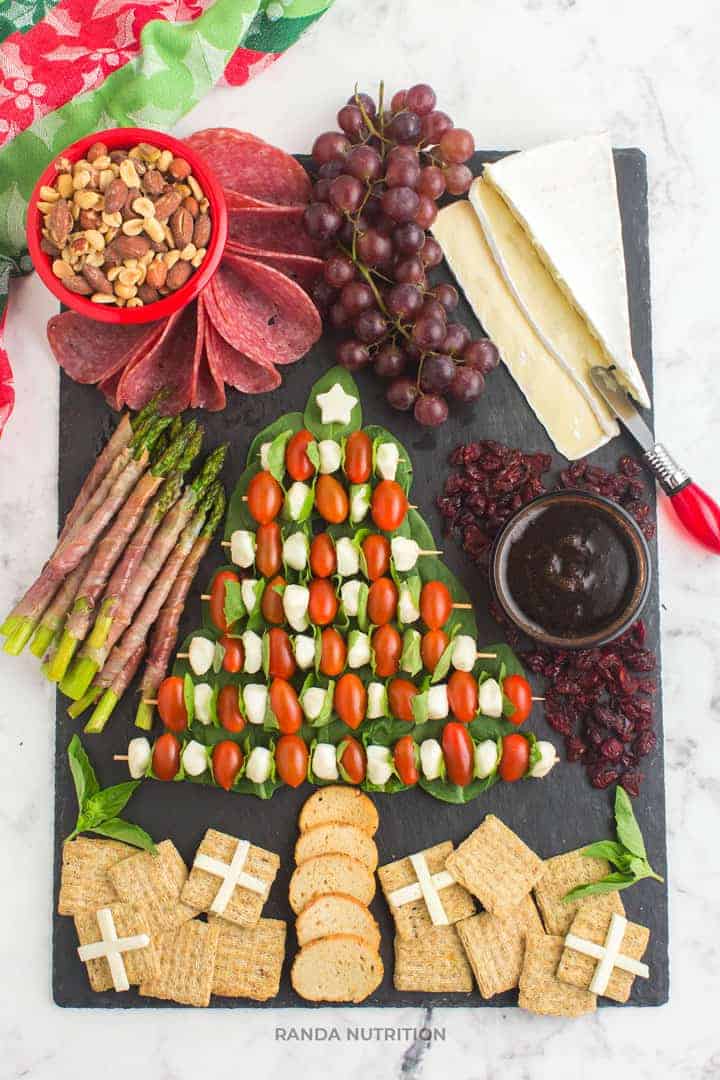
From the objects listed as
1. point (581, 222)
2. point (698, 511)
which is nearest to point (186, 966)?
point (698, 511)

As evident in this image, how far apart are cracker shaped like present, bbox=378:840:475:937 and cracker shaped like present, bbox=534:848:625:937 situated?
0.60 feet

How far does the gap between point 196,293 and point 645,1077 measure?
2210 millimetres

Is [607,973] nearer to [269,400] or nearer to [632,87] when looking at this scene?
[269,400]

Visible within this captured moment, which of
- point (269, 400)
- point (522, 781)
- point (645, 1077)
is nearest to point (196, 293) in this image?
point (269, 400)

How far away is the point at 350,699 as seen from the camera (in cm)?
265

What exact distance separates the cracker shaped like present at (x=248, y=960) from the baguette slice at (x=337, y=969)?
55 mm

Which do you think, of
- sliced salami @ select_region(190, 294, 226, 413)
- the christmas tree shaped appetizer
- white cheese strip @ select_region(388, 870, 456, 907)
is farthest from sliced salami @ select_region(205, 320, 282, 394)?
white cheese strip @ select_region(388, 870, 456, 907)

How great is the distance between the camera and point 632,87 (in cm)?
294

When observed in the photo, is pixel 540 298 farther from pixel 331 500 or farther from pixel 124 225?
pixel 124 225

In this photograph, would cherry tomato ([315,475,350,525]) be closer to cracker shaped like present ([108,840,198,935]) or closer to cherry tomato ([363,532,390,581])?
cherry tomato ([363,532,390,581])

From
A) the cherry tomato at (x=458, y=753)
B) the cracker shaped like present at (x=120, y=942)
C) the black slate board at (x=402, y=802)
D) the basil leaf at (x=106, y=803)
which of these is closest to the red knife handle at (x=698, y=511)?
the black slate board at (x=402, y=802)

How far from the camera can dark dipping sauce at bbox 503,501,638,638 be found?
2.54 m

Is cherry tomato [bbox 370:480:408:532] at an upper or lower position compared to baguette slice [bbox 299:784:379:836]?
upper

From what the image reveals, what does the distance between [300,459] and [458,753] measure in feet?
2.65
